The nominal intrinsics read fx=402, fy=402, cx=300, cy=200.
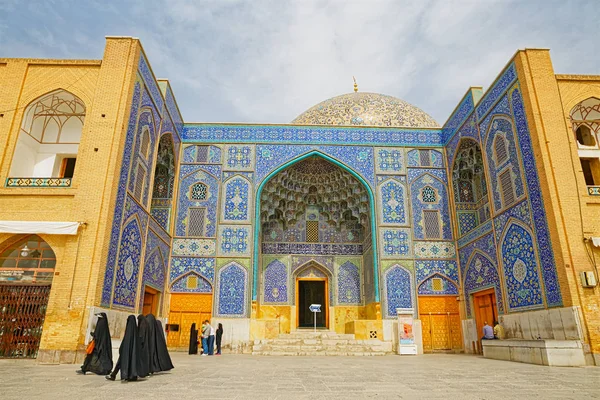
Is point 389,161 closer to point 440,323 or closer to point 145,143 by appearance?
point 440,323

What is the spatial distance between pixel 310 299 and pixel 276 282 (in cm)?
147

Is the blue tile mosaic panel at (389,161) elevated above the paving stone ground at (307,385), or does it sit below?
above

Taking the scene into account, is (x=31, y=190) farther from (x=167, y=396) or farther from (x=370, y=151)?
(x=370, y=151)

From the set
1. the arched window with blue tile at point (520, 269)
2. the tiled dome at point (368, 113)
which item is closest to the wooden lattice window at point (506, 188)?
the arched window with blue tile at point (520, 269)

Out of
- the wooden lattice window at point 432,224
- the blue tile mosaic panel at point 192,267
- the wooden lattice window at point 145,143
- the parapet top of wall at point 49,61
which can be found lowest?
the blue tile mosaic panel at point 192,267

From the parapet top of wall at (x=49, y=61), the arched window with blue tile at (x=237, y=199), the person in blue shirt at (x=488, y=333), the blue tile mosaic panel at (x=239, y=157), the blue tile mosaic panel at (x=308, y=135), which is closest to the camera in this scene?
the parapet top of wall at (x=49, y=61)

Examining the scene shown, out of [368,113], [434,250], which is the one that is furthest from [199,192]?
[434,250]

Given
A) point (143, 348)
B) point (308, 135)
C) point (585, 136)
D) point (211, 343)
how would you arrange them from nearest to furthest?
point (143, 348)
point (585, 136)
point (211, 343)
point (308, 135)

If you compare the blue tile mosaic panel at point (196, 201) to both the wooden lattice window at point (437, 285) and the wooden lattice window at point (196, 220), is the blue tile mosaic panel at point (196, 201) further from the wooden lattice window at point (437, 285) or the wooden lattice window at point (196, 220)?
the wooden lattice window at point (437, 285)

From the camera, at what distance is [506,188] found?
9539 mm

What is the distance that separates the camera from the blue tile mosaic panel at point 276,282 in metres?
13.2

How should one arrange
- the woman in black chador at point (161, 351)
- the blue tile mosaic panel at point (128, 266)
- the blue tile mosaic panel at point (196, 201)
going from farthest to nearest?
the blue tile mosaic panel at point (196, 201) < the blue tile mosaic panel at point (128, 266) < the woman in black chador at point (161, 351)

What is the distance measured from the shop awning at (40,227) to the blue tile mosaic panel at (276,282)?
6878 millimetres

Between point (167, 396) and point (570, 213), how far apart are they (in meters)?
7.80
